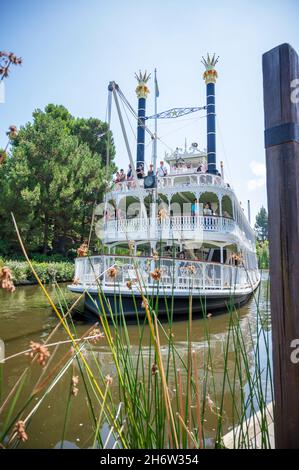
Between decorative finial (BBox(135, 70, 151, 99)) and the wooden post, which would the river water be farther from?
decorative finial (BBox(135, 70, 151, 99))

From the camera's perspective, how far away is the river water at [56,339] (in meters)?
2.72

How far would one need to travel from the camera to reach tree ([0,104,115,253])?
21.8 metres

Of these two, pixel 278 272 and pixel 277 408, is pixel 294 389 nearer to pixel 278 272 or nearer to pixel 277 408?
pixel 277 408

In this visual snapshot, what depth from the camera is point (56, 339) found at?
6145 millimetres

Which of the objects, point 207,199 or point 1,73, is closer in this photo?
point 1,73

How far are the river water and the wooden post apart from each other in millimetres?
116

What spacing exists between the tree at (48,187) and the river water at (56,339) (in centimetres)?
1177

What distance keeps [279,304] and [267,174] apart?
0.60 metres

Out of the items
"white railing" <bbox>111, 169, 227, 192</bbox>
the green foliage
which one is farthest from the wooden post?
"white railing" <bbox>111, 169, 227, 192</bbox>

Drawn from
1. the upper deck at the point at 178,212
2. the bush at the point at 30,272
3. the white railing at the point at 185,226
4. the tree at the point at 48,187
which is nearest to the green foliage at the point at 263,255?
the upper deck at the point at 178,212

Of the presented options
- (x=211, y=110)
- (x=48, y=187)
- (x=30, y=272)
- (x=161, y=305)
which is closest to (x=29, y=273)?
(x=30, y=272)

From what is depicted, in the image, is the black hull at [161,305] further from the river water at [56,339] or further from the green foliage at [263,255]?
the green foliage at [263,255]
